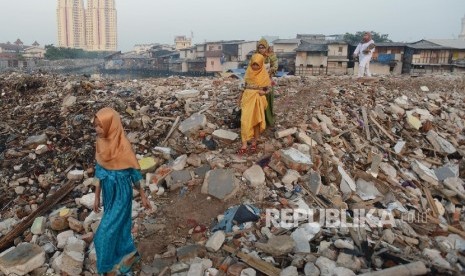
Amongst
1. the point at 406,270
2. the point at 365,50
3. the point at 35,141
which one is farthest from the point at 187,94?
the point at 365,50

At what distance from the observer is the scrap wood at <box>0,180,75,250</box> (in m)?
4.11

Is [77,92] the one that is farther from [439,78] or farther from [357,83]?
[439,78]

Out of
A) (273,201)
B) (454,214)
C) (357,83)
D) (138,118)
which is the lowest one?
(454,214)

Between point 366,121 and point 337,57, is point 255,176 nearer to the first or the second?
point 366,121

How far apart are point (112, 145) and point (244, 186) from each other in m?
2.09

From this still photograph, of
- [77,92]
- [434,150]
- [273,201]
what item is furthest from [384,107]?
[77,92]

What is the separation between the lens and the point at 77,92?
833 centimetres

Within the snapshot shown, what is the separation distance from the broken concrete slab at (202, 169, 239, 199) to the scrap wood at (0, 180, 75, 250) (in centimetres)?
198

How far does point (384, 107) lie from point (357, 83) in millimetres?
1737

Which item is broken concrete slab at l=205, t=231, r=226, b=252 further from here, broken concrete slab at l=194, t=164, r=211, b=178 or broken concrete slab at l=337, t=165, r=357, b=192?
broken concrete slab at l=337, t=165, r=357, b=192

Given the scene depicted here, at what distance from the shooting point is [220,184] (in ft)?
14.8

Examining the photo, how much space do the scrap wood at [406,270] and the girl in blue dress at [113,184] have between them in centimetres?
219

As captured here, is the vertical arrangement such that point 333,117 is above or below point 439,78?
below

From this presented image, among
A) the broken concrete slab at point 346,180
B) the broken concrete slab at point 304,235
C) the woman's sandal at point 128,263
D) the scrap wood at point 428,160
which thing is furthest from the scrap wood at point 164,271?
the scrap wood at point 428,160
